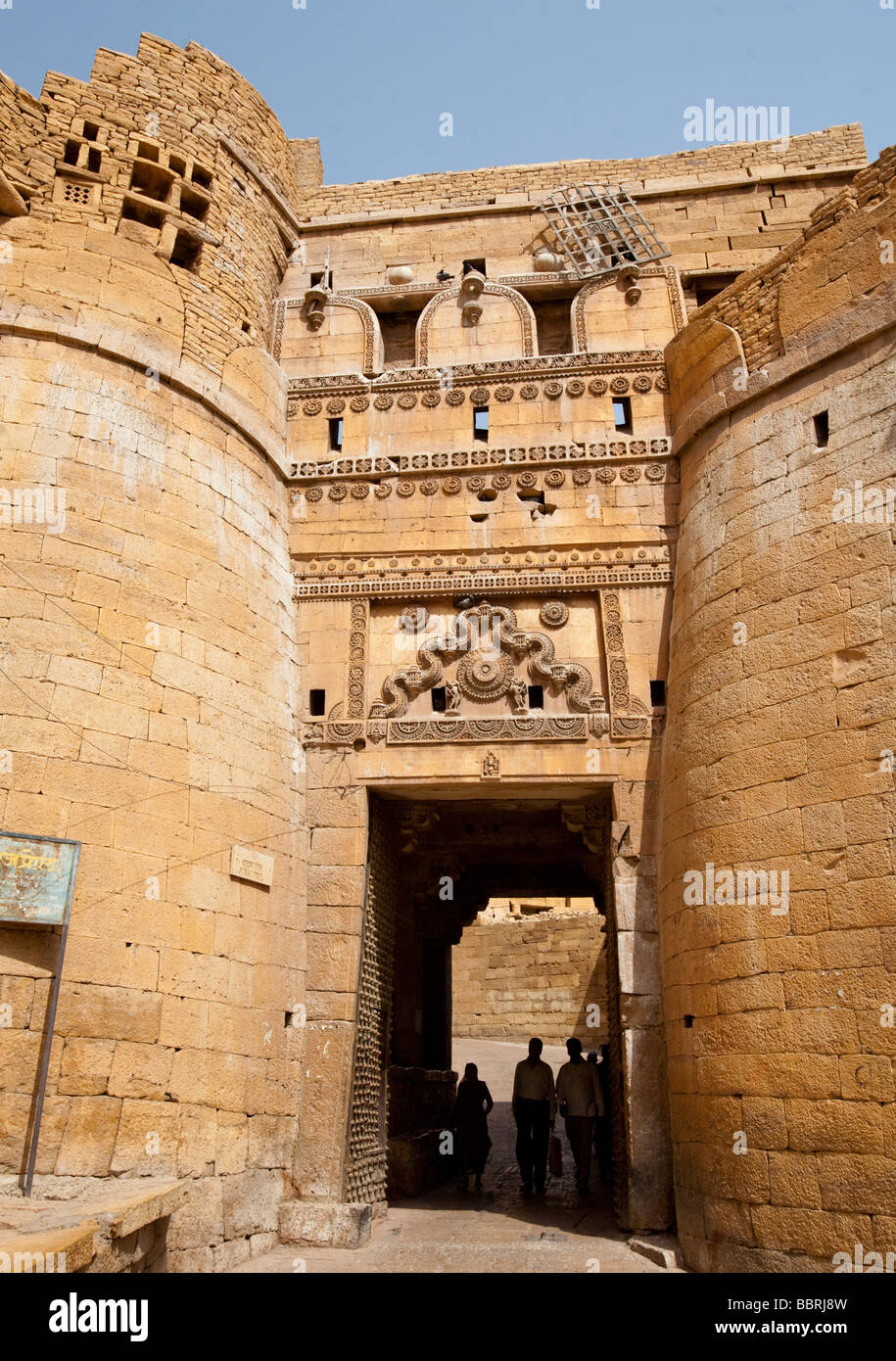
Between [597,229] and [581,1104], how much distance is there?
8.83 meters

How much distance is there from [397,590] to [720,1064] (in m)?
4.70

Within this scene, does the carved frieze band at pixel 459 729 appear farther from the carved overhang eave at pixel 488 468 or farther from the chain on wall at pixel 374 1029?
the carved overhang eave at pixel 488 468

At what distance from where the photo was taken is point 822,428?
293 inches

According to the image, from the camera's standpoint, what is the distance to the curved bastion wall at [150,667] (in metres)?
6.04

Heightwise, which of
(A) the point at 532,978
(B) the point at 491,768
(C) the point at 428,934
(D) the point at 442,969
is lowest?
(D) the point at 442,969

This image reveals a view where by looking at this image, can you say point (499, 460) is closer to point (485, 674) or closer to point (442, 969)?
point (485, 674)

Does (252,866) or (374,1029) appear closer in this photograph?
(252,866)

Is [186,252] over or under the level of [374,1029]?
over

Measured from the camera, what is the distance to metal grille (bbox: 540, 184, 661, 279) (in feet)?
33.8

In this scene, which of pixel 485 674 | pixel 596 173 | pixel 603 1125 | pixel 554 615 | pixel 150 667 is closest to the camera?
pixel 150 667

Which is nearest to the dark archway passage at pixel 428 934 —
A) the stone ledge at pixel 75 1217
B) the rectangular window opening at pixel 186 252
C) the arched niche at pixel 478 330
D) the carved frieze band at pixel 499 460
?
the stone ledge at pixel 75 1217

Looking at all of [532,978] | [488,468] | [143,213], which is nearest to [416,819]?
[488,468]
